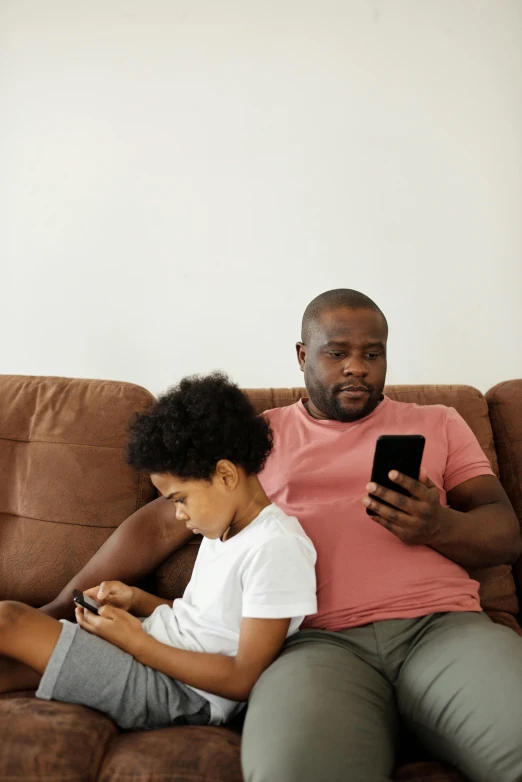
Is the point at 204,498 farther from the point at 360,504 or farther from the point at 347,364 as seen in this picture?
the point at 347,364

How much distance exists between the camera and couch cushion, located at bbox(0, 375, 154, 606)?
1.73m

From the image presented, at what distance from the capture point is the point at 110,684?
4.09 feet

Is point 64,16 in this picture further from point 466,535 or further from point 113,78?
point 466,535

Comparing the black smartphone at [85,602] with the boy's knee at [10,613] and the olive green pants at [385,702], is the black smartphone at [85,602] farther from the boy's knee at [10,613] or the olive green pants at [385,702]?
the olive green pants at [385,702]

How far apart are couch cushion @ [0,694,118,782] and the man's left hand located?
0.61 meters

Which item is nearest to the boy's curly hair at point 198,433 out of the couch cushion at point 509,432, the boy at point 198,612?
the boy at point 198,612

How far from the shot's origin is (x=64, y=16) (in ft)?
7.61

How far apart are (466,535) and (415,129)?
1377mm

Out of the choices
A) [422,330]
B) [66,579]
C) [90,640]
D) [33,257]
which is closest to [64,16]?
[33,257]

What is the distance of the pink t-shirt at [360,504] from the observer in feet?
4.61

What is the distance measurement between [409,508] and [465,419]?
23.0 inches

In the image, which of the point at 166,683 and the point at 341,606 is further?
the point at 341,606

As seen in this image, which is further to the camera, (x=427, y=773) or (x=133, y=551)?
(x=133, y=551)

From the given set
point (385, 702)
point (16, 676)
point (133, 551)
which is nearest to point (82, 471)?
point (133, 551)
